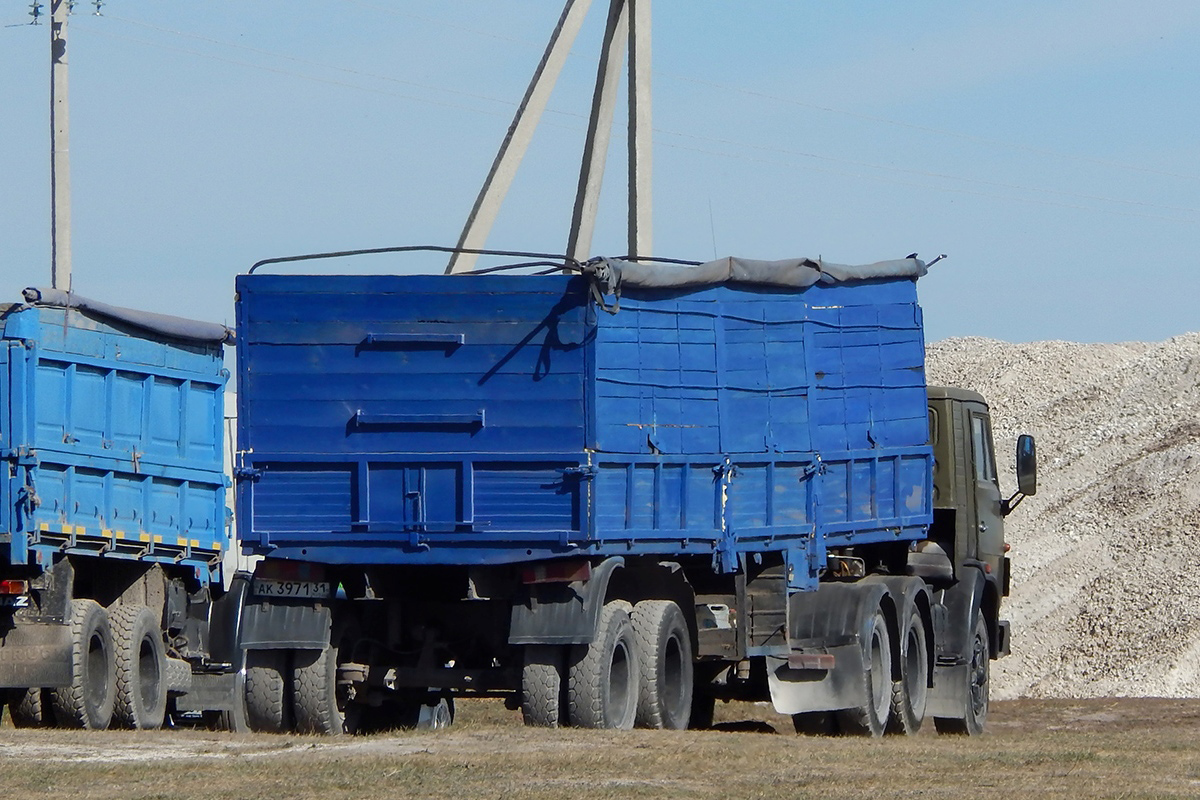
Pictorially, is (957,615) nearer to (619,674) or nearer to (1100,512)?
(619,674)

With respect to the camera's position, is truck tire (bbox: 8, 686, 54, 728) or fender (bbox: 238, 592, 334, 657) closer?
fender (bbox: 238, 592, 334, 657)

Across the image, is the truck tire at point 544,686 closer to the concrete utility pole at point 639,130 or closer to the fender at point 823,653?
the fender at point 823,653

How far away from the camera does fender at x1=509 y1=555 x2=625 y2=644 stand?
13594 mm

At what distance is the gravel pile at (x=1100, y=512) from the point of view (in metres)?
29.0

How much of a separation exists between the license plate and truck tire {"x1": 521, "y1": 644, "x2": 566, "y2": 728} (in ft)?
4.84

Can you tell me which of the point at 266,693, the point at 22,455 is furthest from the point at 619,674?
the point at 22,455

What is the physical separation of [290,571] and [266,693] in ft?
2.90

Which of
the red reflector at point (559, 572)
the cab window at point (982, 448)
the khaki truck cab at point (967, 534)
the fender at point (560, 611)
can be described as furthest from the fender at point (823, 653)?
the cab window at point (982, 448)

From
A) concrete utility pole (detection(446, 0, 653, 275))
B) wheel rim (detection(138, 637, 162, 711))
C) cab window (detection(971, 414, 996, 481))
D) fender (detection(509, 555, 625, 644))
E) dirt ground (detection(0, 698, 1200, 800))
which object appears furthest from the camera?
concrete utility pole (detection(446, 0, 653, 275))

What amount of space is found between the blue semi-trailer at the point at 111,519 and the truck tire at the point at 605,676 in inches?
165

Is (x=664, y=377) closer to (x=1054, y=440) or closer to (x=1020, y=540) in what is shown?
(x=1020, y=540)

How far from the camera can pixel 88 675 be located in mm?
16859

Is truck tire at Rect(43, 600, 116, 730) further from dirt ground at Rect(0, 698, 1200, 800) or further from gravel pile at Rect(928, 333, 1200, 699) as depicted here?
gravel pile at Rect(928, 333, 1200, 699)

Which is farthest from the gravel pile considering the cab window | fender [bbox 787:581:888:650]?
fender [bbox 787:581:888:650]
